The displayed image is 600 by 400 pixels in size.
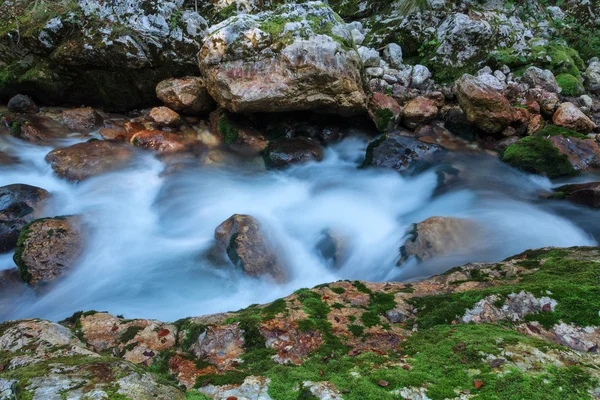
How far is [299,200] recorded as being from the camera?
9078mm

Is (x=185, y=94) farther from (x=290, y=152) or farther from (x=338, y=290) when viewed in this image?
(x=338, y=290)

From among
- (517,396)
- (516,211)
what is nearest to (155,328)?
(517,396)

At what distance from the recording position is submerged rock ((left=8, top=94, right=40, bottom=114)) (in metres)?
10.8

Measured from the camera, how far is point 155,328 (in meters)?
3.67

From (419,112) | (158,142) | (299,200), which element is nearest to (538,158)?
(419,112)

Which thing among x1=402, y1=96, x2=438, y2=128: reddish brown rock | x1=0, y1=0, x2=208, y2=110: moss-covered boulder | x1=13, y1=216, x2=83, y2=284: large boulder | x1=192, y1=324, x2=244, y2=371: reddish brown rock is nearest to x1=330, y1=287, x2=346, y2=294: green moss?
x1=192, y1=324, x2=244, y2=371: reddish brown rock

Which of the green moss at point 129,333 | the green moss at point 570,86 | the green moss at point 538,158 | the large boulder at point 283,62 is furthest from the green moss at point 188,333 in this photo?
the green moss at point 570,86

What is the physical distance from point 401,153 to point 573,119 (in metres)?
4.75

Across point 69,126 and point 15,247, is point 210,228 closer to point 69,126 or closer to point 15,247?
point 15,247

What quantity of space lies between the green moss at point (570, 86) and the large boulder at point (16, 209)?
1428cm

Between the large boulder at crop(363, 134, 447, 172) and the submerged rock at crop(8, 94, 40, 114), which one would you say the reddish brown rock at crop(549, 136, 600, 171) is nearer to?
the large boulder at crop(363, 134, 447, 172)

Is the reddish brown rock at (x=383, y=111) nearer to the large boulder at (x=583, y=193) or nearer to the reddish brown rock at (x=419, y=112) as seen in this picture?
the reddish brown rock at (x=419, y=112)

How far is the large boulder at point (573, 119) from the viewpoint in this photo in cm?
987

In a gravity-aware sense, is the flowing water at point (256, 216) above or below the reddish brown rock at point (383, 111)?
below
